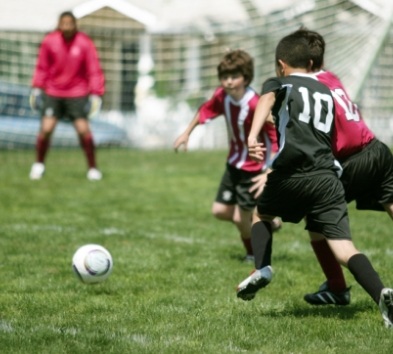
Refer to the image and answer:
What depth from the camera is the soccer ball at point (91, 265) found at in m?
5.70

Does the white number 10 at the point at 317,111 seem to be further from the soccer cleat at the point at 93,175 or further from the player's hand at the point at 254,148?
the soccer cleat at the point at 93,175

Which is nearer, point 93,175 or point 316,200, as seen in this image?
point 316,200

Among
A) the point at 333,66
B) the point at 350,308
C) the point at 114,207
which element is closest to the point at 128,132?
the point at 333,66

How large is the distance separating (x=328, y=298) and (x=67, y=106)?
6697 millimetres

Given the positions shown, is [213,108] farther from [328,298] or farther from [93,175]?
[93,175]

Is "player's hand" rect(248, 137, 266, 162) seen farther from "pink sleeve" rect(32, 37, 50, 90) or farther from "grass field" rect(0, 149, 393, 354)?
"pink sleeve" rect(32, 37, 50, 90)

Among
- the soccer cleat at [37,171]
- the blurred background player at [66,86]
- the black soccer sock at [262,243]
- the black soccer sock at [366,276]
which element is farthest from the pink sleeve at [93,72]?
the black soccer sock at [366,276]

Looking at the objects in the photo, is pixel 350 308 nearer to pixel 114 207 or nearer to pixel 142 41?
pixel 114 207

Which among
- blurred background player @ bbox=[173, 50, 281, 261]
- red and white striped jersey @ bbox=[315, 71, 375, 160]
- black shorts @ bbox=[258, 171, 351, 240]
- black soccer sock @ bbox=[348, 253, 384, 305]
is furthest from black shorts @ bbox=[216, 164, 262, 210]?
black soccer sock @ bbox=[348, 253, 384, 305]

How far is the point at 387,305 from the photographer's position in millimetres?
4492

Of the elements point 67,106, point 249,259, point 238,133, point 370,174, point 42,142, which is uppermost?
point 370,174

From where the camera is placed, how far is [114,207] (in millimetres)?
9555

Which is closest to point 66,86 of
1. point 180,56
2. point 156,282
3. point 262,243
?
point 180,56

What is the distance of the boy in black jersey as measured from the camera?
4.77 metres
